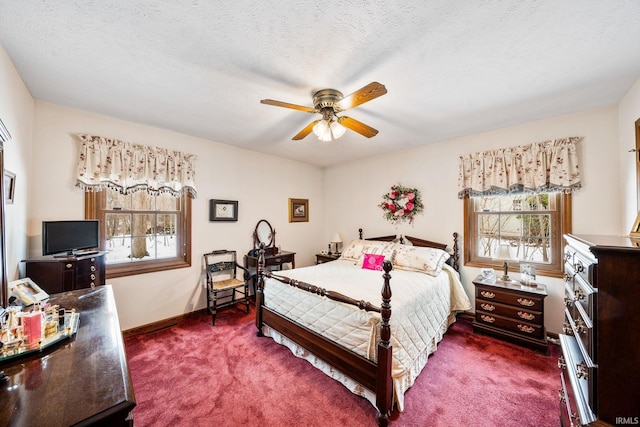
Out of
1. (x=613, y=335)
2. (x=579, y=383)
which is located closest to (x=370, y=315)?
(x=579, y=383)

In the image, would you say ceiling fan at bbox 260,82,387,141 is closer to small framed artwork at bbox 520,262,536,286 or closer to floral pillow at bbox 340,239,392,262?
floral pillow at bbox 340,239,392,262

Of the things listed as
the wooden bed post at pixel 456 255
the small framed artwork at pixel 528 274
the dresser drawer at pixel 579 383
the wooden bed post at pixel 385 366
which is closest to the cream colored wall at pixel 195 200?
the wooden bed post at pixel 456 255

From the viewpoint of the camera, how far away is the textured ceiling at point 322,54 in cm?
133

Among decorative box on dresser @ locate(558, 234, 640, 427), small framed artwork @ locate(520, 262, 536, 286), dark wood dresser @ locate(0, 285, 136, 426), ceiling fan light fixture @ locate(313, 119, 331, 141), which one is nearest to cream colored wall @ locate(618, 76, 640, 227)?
small framed artwork @ locate(520, 262, 536, 286)

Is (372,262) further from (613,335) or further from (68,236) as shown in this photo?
(68,236)

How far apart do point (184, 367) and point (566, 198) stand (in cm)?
428

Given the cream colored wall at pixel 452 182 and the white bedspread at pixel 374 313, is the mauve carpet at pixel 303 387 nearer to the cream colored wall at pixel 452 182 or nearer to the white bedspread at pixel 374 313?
the white bedspread at pixel 374 313

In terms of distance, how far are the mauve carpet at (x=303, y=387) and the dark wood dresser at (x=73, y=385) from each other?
1089 millimetres

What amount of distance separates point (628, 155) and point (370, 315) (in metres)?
2.75

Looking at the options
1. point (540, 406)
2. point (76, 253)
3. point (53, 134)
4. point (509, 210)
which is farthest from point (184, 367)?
point (509, 210)

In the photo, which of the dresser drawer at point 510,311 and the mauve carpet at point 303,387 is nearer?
the mauve carpet at point 303,387

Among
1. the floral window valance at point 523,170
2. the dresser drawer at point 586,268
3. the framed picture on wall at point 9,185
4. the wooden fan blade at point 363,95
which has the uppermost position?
the wooden fan blade at point 363,95

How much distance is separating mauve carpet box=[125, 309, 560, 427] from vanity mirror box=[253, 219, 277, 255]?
161cm

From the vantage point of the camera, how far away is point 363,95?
178cm
